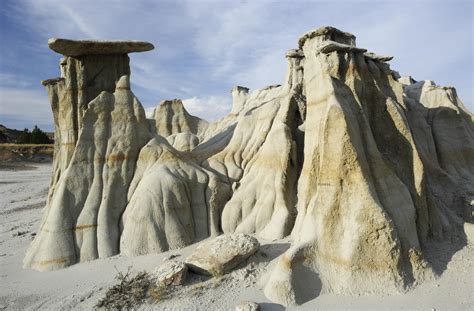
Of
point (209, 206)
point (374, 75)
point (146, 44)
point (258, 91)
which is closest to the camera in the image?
point (374, 75)

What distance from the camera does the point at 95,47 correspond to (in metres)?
9.32

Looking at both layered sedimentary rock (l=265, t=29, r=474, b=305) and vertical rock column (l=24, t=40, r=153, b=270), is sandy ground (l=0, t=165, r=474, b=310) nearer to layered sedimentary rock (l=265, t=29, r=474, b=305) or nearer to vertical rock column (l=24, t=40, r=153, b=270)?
layered sedimentary rock (l=265, t=29, r=474, b=305)

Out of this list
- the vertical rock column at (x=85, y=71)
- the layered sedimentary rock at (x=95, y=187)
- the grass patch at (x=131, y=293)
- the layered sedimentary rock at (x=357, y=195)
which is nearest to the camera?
the layered sedimentary rock at (x=357, y=195)

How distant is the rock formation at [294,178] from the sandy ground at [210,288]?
0.24 m

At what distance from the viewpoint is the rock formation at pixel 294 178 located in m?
5.49

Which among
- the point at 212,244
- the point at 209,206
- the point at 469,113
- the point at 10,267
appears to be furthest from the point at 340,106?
the point at 469,113

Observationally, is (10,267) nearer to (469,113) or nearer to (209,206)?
(209,206)

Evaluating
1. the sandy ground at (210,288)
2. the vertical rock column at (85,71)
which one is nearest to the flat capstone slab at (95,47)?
the vertical rock column at (85,71)

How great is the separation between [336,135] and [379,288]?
2.62m

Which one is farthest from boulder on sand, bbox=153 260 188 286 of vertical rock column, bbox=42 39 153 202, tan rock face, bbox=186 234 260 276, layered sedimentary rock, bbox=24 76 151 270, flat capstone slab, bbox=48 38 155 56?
flat capstone slab, bbox=48 38 155 56

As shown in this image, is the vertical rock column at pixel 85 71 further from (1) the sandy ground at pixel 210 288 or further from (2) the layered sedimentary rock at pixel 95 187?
(1) the sandy ground at pixel 210 288

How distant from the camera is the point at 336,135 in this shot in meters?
5.78

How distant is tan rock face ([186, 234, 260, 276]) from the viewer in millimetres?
6180

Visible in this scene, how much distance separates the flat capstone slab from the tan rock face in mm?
5998
